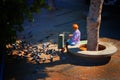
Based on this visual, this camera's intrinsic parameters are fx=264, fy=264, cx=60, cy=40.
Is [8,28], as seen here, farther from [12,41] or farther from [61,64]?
[61,64]

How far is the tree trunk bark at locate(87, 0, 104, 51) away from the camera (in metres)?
8.95

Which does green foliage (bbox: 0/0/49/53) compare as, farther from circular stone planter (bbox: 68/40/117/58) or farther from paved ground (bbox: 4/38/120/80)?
circular stone planter (bbox: 68/40/117/58)

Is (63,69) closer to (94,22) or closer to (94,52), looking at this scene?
(94,52)

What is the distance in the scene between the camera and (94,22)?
9086 mm

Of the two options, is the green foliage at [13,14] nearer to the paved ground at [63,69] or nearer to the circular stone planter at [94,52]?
the paved ground at [63,69]

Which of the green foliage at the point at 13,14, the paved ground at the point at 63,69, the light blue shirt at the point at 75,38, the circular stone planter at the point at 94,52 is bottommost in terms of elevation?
the paved ground at the point at 63,69

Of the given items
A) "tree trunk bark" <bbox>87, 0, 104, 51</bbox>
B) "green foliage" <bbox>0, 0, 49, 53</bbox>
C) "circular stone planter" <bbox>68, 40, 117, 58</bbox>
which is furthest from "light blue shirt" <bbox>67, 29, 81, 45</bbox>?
"green foliage" <bbox>0, 0, 49, 53</bbox>

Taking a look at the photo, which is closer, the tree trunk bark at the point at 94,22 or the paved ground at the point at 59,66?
the paved ground at the point at 59,66

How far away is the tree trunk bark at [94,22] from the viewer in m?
8.95

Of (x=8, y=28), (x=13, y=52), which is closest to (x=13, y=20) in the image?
(x=8, y=28)

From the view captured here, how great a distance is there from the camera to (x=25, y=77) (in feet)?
26.5

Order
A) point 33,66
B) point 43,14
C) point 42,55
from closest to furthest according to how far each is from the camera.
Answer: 1. point 33,66
2. point 42,55
3. point 43,14

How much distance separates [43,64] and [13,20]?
6.49ft

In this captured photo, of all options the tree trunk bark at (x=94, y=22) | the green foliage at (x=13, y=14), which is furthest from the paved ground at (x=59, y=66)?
the green foliage at (x=13, y=14)
